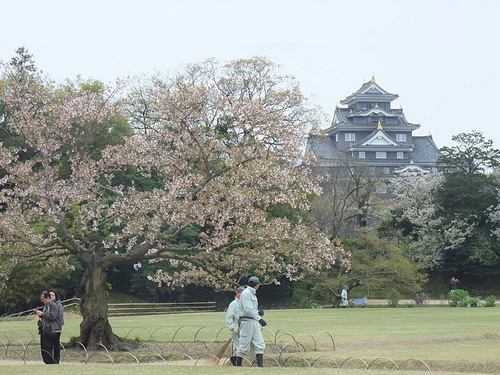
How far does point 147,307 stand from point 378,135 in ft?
129

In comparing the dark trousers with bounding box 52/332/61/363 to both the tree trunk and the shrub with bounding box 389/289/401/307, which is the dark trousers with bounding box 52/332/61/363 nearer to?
the tree trunk

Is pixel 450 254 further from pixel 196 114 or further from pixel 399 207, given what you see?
pixel 196 114

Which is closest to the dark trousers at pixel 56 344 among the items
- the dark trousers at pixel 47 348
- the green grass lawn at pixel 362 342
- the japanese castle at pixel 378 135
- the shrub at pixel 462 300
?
the dark trousers at pixel 47 348

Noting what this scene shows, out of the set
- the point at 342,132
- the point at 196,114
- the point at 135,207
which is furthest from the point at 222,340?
the point at 342,132

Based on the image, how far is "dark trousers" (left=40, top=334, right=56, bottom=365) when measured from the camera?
13.3 m

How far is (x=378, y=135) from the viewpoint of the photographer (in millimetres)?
70125

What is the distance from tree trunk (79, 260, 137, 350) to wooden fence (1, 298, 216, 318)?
56.7ft

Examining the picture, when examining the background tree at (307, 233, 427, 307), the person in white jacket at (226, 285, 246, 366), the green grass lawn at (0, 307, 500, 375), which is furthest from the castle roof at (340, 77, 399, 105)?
the person in white jacket at (226, 285, 246, 366)

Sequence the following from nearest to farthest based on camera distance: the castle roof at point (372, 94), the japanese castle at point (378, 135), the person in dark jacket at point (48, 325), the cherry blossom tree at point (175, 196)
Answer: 1. the person in dark jacket at point (48, 325)
2. the cherry blossom tree at point (175, 196)
3. the japanese castle at point (378, 135)
4. the castle roof at point (372, 94)

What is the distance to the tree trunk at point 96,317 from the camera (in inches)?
642

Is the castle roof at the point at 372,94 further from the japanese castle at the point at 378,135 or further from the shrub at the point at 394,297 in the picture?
the shrub at the point at 394,297

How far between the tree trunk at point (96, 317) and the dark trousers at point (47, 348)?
2740 millimetres

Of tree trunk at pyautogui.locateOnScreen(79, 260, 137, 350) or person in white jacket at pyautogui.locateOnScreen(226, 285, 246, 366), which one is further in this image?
tree trunk at pyautogui.locateOnScreen(79, 260, 137, 350)

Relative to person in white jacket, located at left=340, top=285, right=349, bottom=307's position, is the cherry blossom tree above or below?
above
